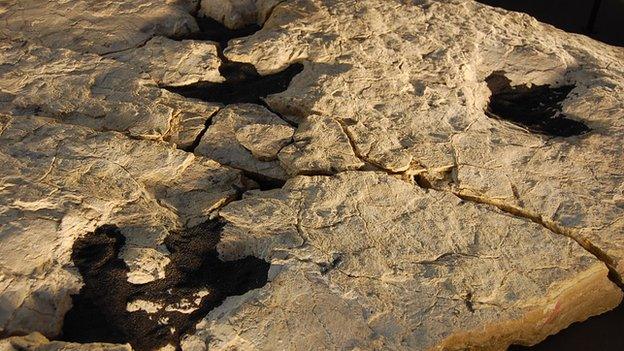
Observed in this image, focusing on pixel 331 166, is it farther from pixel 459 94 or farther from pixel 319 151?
pixel 459 94

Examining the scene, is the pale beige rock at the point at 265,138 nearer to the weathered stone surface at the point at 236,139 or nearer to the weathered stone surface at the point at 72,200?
the weathered stone surface at the point at 236,139

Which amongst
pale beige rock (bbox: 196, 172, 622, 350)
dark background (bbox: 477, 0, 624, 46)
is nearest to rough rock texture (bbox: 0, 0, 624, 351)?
pale beige rock (bbox: 196, 172, 622, 350)

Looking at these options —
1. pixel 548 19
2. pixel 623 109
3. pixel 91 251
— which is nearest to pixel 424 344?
pixel 91 251

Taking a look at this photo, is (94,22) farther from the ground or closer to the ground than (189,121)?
farther from the ground

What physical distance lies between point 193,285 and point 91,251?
1.27 ft

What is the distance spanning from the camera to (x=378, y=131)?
2775 mm

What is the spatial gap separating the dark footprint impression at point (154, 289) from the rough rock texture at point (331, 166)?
40 millimetres

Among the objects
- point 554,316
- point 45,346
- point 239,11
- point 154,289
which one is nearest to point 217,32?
point 239,11

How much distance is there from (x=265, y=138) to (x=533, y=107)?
4.03ft

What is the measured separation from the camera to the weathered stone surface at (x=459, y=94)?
2.61 meters

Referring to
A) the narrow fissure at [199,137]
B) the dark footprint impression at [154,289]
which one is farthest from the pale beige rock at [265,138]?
the dark footprint impression at [154,289]

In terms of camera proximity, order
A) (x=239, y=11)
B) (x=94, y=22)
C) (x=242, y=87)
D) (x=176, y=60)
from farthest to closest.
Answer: (x=239, y=11) < (x=94, y=22) < (x=176, y=60) < (x=242, y=87)

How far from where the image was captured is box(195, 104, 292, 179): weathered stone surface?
8.87ft

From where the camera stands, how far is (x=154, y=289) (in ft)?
7.30
